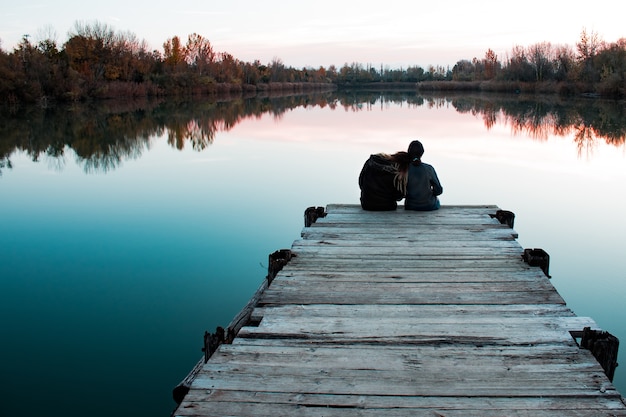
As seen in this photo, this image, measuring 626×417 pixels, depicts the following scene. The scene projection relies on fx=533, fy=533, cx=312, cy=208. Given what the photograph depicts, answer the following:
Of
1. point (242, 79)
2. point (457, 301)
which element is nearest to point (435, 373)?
point (457, 301)

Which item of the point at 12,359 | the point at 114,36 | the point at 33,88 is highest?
the point at 114,36

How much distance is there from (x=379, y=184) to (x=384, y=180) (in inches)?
4.6

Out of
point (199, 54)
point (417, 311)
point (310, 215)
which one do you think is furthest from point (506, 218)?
point (199, 54)

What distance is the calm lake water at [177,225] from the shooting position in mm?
4402

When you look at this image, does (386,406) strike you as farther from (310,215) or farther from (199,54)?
(199,54)

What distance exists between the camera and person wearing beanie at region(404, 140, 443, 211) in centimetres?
624

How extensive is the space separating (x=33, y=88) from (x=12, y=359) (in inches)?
1256

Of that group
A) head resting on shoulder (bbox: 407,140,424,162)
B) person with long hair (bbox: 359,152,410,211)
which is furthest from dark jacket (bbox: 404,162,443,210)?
head resting on shoulder (bbox: 407,140,424,162)

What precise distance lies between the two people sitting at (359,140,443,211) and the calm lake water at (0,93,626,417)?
5.43 feet

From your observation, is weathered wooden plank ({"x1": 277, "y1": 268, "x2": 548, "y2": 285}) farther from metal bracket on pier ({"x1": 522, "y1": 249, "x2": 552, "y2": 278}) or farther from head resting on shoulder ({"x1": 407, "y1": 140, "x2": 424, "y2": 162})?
head resting on shoulder ({"x1": 407, "y1": 140, "x2": 424, "y2": 162})

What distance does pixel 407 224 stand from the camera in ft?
19.4

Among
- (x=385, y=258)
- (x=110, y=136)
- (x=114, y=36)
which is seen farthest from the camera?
(x=114, y=36)

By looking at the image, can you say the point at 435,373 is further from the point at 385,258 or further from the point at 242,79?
the point at 242,79

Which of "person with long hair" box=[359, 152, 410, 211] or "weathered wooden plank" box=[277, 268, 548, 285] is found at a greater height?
"person with long hair" box=[359, 152, 410, 211]
